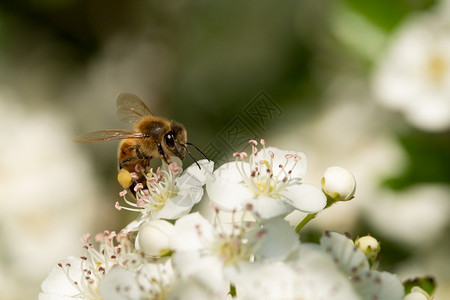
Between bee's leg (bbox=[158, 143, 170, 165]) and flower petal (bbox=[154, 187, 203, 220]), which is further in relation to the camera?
bee's leg (bbox=[158, 143, 170, 165])

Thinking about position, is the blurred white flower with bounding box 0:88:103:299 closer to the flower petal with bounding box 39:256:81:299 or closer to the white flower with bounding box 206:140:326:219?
the flower petal with bounding box 39:256:81:299

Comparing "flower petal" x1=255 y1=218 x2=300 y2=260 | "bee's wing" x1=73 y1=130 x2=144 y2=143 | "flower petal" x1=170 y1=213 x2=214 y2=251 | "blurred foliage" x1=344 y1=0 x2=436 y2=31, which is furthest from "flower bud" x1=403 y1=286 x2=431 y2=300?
"blurred foliage" x1=344 y1=0 x2=436 y2=31

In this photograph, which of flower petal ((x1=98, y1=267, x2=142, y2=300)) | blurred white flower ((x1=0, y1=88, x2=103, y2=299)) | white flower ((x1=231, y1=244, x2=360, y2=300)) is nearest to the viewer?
white flower ((x1=231, y1=244, x2=360, y2=300))

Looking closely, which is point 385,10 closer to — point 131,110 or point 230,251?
point 131,110

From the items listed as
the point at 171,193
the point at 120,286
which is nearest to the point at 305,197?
the point at 171,193

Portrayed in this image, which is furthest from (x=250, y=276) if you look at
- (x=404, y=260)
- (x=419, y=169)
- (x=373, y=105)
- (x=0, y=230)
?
(x=373, y=105)

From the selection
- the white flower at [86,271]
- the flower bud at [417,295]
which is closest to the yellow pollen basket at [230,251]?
the white flower at [86,271]

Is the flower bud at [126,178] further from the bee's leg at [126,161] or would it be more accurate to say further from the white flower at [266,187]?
the white flower at [266,187]
